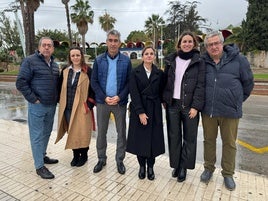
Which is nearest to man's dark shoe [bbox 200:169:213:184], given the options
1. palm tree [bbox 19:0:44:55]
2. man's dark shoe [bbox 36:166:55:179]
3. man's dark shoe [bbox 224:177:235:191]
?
man's dark shoe [bbox 224:177:235:191]

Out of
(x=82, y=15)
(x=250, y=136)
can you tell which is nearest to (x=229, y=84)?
(x=250, y=136)

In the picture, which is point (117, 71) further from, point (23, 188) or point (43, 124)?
point (23, 188)

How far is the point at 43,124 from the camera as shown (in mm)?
4207

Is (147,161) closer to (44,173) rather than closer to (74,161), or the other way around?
(74,161)

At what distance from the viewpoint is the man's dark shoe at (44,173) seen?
4.10m

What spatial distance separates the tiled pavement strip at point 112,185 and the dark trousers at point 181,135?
342 mm

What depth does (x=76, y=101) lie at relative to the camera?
4.22m

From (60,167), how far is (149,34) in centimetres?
5555

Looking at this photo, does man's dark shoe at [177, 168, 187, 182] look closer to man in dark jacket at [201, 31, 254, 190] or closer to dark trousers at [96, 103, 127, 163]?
man in dark jacket at [201, 31, 254, 190]

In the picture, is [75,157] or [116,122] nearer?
[116,122]

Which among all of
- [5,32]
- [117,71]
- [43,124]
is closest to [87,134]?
[43,124]

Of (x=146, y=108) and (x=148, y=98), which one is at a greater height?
(x=148, y=98)

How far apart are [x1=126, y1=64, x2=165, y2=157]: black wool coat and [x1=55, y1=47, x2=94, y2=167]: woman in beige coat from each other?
805mm

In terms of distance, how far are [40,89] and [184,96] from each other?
2.06m
